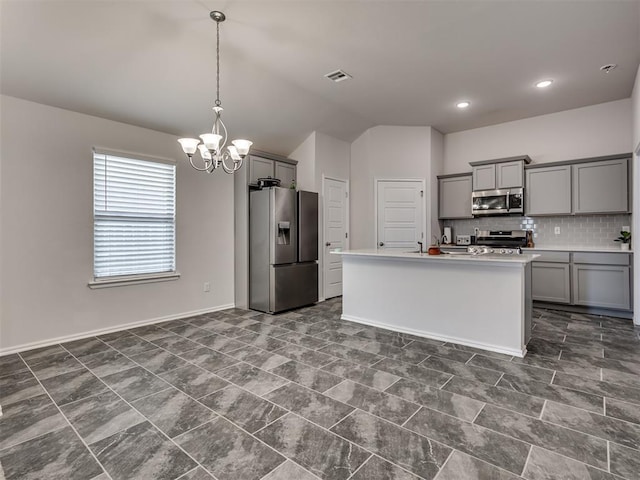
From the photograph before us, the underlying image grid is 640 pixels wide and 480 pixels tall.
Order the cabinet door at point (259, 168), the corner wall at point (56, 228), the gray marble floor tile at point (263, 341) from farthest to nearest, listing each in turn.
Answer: the cabinet door at point (259, 168) → the gray marble floor tile at point (263, 341) → the corner wall at point (56, 228)

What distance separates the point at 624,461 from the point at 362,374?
5.13ft

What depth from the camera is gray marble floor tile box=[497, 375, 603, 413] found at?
2.16m

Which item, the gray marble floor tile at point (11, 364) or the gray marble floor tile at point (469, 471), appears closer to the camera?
the gray marble floor tile at point (469, 471)

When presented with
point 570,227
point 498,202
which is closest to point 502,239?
point 498,202

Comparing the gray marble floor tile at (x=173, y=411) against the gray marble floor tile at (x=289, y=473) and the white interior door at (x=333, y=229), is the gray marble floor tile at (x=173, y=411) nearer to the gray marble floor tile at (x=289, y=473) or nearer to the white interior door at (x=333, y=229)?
the gray marble floor tile at (x=289, y=473)

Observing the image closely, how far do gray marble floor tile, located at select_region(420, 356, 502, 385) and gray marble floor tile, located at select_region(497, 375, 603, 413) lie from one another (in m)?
0.08

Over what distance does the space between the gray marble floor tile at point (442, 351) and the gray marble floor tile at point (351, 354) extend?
462 mm

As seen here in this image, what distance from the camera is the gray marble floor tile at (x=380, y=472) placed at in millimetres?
1541

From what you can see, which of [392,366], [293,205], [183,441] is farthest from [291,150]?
[183,441]

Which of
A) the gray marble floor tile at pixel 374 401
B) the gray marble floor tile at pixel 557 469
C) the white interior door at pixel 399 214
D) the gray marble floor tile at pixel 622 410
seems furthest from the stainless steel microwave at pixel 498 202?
the gray marble floor tile at pixel 557 469

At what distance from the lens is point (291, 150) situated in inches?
220

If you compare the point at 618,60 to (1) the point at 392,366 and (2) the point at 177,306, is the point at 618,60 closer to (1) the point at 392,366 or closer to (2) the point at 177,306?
(1) the point at 392,366

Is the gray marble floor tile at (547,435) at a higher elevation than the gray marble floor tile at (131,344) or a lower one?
lower

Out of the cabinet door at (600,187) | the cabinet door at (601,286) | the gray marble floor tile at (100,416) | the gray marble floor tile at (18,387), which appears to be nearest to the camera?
the gray marble floor tile at (100,416)
